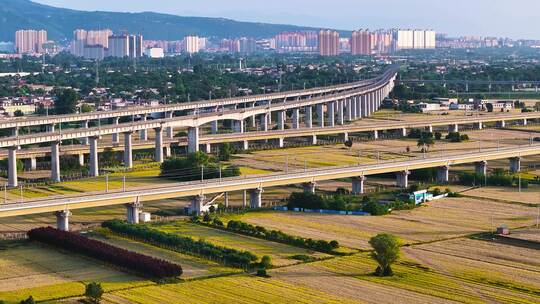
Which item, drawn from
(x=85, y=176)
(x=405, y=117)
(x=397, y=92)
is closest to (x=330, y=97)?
(x=405, y=117)

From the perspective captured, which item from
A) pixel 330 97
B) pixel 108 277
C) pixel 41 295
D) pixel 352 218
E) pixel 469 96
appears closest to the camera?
pixel 41 295

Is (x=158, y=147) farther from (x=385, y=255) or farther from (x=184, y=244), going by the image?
(x=385, y=255)

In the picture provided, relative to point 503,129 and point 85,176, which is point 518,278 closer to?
point 85,176

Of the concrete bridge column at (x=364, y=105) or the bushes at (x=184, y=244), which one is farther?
the concrete bridge column at (x=364, y=105)

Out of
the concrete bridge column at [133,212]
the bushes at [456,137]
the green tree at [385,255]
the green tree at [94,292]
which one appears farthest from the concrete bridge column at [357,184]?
the bushes at [456,137]

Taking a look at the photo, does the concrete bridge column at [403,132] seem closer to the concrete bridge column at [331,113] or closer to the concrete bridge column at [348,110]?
the concrete bridge column at [331,113]
